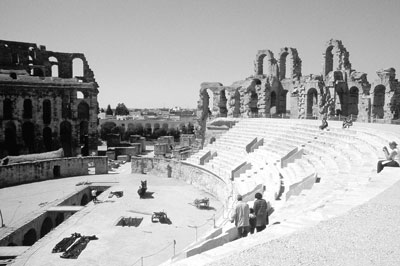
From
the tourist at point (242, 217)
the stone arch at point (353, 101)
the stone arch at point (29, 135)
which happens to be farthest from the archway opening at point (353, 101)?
the stone arch at point (29, 135)

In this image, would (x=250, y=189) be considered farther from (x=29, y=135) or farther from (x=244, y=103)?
(x=29, y=135)

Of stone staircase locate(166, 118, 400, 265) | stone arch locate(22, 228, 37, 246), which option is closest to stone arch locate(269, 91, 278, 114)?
stone staircase locate(166, 118, 400, 265)

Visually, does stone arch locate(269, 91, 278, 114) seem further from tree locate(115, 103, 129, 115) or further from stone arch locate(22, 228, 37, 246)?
tree locate(115, 103, 129, 115)

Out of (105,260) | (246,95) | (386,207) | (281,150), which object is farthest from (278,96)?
(386,207)

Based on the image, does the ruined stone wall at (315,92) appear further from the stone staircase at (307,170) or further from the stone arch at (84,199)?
the stone arch at (84,199)

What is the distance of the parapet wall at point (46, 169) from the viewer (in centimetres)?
2461

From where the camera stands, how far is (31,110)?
3422 centimetres

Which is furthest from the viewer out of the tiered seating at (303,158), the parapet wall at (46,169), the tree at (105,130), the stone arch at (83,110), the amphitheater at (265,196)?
the tree at (105,130)

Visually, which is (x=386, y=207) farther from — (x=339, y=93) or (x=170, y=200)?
(x=339, y=93)

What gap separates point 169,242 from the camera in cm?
1336

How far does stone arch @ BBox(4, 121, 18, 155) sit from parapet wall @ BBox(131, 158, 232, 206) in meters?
12.9

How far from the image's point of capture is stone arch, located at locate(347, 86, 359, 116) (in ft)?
99.2

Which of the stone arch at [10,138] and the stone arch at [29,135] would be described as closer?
the stone arch at [10,138]

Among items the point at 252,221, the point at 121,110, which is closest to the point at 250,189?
the point at 252,221
